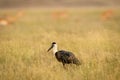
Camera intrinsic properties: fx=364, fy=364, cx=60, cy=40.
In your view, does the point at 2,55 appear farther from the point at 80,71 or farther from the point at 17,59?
the point at 80,71

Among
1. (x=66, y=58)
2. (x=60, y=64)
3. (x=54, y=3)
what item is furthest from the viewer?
(x=54, y=3)

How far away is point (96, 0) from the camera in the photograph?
68.2 metres

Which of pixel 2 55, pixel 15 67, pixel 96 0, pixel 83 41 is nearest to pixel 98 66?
pixel 15 67

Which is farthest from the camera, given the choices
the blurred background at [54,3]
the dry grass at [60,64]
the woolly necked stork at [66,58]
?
the blurred background at [54,3]

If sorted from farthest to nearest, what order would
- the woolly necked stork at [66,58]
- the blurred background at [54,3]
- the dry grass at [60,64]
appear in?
the blurred background at [54,3] → the woolly necked stork at [66,58] → the dry grass at [60,64]

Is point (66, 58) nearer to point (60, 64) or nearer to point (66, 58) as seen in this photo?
point (66, 58)

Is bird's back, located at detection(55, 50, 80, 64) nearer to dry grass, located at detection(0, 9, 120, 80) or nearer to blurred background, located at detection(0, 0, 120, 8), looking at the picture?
dry grass, located at detection(0, 9, 120, 80)

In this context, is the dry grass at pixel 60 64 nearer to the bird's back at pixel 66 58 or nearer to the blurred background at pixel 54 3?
the bird's back at pixel 66 58

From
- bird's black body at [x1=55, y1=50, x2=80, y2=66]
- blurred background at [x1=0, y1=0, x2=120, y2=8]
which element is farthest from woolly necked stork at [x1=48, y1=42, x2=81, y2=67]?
blurred background at [x1=0, y1=0, x2=120, y2=8]

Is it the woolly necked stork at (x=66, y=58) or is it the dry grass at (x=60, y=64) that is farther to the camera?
the woolly necked stork at (x=66, y=58)

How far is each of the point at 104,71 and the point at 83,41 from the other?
4.39 meters

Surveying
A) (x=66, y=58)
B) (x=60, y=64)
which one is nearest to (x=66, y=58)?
(x=66, y=58)

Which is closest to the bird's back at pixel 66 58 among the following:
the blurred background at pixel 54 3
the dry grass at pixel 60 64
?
the dry grass at pixel 60 64

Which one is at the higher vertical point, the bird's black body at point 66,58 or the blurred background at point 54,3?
the blurred background at point 54,3
